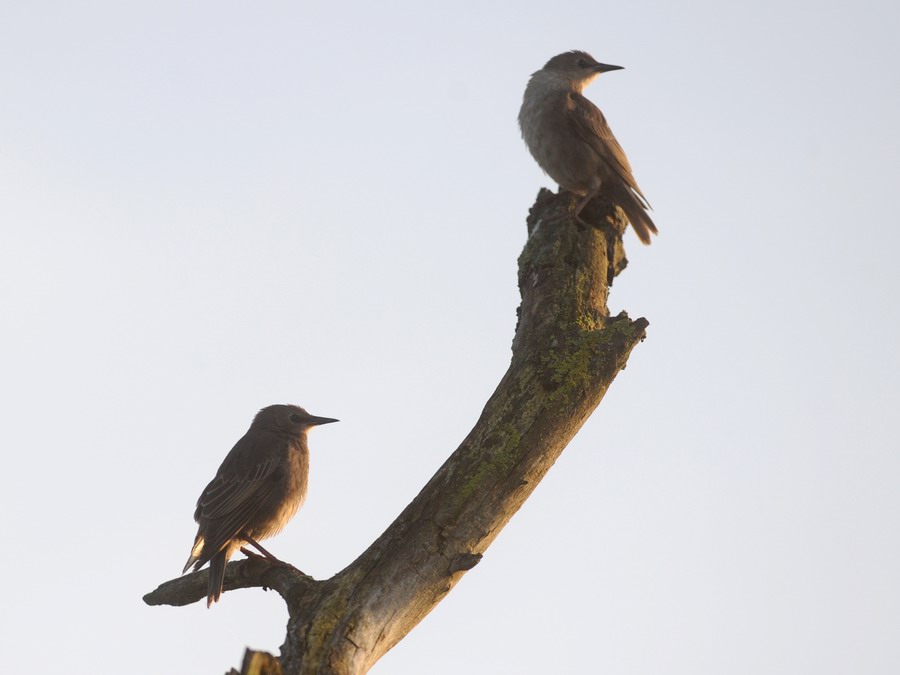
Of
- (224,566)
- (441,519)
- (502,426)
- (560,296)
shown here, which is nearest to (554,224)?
(560,296)

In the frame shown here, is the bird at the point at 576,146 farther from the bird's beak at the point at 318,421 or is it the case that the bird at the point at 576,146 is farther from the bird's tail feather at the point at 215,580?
the bird's tail feather at the point at 215,580

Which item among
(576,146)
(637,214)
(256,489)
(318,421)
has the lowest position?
(256,489)

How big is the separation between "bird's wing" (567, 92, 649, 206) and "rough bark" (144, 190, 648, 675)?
2321 mm

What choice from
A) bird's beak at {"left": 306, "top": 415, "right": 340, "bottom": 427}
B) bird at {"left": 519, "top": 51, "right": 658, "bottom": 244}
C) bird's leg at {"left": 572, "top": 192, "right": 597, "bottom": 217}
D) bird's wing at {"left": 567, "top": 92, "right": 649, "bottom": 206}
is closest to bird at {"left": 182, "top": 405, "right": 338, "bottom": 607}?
bird's beak at {"left": 306, "top": 415, "right": 340, "bottom": 427}

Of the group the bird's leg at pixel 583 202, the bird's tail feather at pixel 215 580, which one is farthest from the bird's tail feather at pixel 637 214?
the bird's tail feather at pixel 215 580

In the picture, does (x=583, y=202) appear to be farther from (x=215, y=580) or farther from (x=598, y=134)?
(x=215, y=580)

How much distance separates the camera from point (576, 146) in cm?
947

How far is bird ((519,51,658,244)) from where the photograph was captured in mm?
8961

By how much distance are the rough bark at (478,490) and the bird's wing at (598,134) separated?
2.32 metres

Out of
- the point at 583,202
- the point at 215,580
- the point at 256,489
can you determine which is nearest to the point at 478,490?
the point at 215,580

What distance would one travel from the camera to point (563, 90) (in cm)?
1028

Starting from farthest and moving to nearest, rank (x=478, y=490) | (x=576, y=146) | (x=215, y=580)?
(x=576, y=146) → (x=215, y=580) → (x=478, y=490)

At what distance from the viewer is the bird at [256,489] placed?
283 inches

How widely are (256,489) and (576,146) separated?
423cm
